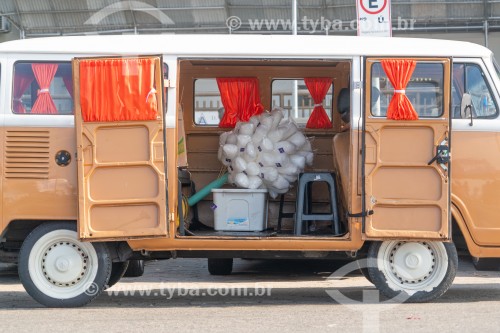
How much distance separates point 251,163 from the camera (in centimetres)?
1090

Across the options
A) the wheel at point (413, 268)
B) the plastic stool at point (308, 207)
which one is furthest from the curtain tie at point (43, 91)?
the wheel at point (413, 268)

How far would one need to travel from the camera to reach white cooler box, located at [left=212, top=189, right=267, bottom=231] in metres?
10.5

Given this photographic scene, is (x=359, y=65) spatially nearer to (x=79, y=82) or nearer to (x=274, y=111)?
(x=274, y=111)

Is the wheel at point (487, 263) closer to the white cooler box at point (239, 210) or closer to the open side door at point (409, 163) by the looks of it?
the open side door at point (409, 163)

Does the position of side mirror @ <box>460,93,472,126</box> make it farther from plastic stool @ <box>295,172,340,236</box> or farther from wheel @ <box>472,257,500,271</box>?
plastic stool @ <box>295,172,340,236</box>

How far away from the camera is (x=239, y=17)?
2414 centimetres

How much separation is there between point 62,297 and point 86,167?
4.28ft

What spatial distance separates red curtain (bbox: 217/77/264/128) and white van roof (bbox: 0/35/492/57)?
1.92 metres

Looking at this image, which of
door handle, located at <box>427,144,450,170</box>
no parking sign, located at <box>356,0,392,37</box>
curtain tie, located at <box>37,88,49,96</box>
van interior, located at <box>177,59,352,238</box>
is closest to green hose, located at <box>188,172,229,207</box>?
van interior, located at <box>177,59,352,238</box>

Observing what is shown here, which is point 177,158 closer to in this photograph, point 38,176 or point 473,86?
point 38,176

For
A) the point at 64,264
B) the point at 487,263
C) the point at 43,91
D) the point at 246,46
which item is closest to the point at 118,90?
the point at 43,91

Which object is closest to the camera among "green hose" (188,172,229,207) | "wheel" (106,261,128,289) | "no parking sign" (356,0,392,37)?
"wheel" (106,261,128,289)

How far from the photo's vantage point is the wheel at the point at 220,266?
1349 cm

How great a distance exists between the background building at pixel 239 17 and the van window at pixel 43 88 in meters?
14.3
